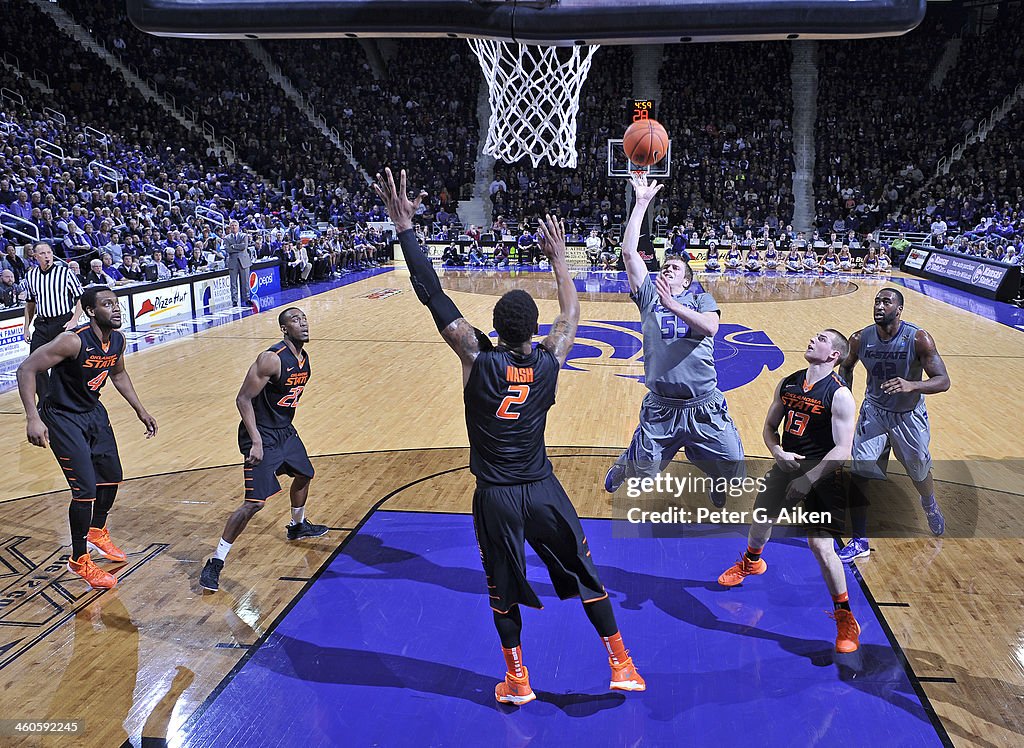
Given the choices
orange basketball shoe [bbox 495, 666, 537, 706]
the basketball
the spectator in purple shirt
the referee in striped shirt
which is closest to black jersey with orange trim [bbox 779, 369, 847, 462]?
orange basketball shoe [bbox 495, 666, 537, 706]

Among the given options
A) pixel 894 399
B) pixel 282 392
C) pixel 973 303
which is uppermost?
pixel 282 392

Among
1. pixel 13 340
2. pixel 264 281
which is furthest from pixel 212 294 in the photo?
pixel 13 340

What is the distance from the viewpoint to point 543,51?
13.6 m

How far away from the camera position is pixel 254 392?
5.67 m

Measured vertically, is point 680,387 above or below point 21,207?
below

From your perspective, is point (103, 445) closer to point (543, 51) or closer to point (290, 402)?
point (290, 402)

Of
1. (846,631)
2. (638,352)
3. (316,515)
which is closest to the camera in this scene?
(846,631)

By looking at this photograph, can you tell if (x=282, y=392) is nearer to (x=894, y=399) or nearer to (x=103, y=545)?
(x=103, y=545)

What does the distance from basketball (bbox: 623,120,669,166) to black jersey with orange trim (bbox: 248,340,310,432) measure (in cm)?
435

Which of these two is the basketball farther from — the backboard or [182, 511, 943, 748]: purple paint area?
[182, 511, 943, 748]: purple paint area

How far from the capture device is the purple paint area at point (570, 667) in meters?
4.20

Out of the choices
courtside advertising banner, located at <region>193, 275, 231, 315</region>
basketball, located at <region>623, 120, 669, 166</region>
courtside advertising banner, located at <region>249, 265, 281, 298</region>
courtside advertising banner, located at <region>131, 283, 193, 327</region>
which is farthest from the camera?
courtside advertising banner, located at <region>249, 265, 281, 298</region>

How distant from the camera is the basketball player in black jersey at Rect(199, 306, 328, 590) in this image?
5664 mm

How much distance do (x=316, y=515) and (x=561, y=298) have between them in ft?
11.4
